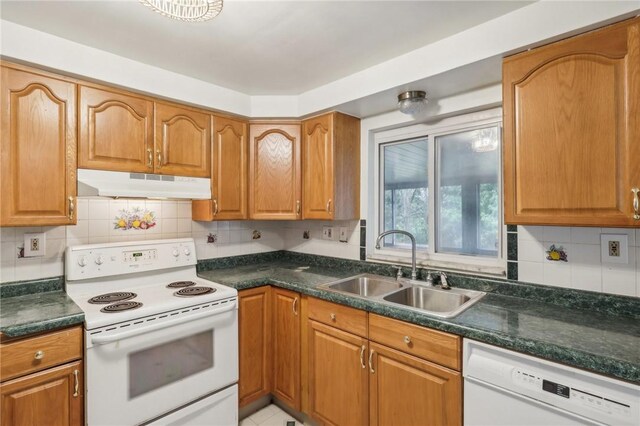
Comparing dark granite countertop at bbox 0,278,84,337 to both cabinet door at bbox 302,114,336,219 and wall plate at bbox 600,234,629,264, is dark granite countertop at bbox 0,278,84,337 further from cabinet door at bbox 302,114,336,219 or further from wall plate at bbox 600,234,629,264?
wall plate at bbox 600,234,629,264

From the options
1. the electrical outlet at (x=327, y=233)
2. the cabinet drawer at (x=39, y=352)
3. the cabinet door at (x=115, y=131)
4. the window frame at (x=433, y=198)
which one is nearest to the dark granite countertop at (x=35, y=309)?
the cabinet drawer at (x=39, y=352)

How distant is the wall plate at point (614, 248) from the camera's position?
144 cm

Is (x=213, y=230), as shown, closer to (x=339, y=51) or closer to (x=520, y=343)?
(x=339, y=51)

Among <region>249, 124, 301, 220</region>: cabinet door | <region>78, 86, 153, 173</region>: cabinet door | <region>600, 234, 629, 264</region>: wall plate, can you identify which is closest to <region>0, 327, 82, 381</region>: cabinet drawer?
<region>78, 86, 153, 173</region>: cabinet door

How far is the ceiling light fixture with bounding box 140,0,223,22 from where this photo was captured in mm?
1114

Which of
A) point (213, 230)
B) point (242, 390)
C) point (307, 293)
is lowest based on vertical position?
point (242, 390)

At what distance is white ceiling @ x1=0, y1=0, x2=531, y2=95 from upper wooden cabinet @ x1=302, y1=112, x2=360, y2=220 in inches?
16.6

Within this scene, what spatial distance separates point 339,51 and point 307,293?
139cm

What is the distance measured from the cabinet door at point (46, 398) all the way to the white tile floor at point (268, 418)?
99 cm

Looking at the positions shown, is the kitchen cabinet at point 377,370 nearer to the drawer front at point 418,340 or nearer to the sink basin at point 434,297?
the drawer front at point 418,340

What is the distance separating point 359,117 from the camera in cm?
246

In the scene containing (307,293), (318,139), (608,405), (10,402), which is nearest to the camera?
(608,405)

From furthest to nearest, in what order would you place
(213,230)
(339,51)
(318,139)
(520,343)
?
1. (213,230)
2. (318,139)
3. (339,51)
4. (520,343)

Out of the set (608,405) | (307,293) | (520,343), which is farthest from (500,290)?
(307,293)
